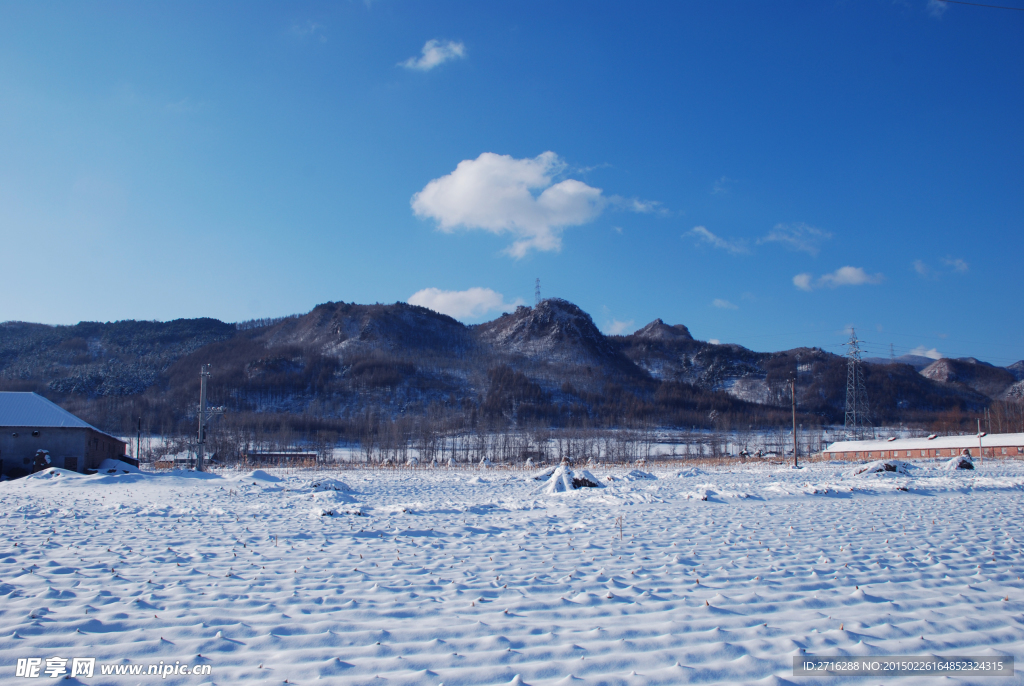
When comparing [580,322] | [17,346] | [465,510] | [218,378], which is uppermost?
[580,322]

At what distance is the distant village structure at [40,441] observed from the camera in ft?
96.6

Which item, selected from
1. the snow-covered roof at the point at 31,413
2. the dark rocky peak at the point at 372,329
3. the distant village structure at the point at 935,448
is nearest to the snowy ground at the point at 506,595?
the snow-covered roof at the point at 31,413

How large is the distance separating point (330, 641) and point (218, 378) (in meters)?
120

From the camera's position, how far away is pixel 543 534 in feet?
32.1

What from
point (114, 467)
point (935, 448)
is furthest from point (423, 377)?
point (935, 448)

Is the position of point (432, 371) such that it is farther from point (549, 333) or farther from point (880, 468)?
point (880, 468)

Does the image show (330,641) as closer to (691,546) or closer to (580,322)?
(691,546)

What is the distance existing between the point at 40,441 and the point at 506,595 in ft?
116

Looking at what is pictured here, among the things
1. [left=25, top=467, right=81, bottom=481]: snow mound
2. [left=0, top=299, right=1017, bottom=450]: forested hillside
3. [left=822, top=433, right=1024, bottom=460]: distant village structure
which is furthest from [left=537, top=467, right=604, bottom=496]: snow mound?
A: [left=0, top=299, right=1017, bottom=450]: forested hillside

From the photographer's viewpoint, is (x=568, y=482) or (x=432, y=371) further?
(x=432, y=371)

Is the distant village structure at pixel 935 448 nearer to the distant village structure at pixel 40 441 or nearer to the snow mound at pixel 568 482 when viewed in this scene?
the snow mound at pixel 568 482

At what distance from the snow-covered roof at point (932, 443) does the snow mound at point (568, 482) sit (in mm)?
49369

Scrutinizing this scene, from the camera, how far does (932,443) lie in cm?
5634

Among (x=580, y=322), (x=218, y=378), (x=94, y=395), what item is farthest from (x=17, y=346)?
(x=580, y=322)
